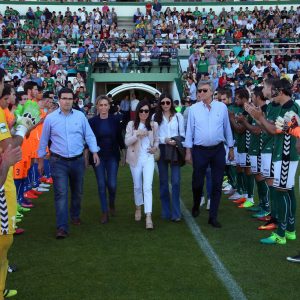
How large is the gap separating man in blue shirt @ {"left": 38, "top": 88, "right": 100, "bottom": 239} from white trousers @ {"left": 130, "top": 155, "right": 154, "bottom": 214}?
712mm

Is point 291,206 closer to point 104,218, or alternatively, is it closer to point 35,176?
point 104,218

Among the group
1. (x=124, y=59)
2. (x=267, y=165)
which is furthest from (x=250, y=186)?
(x=124, y=59)

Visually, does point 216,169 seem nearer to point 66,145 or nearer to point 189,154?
point 189,154

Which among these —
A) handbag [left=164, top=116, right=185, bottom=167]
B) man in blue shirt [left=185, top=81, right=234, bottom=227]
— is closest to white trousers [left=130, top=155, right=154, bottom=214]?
handbag [left=164, top=116, right=185, bottom=167]

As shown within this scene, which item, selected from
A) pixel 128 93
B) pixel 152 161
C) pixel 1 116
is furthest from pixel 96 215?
pixel 128 93

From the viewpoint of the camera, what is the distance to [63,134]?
26.0ft

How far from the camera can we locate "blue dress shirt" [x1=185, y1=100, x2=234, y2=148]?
8.37 metres

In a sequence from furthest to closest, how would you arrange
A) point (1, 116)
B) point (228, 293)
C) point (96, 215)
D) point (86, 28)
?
point (86, 28), point (96, 215), point (228, 293), point (1, 116)

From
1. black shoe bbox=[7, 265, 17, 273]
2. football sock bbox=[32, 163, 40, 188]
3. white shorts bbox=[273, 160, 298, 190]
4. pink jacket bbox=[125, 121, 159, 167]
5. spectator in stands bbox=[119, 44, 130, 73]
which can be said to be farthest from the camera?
spectator in stands bbox=[119, 44, 130, 73]

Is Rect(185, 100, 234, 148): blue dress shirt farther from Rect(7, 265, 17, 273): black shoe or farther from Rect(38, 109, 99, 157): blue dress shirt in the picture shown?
Rect(7, 265, 17, 273): black shoe

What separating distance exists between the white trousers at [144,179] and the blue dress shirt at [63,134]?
80 centimetres

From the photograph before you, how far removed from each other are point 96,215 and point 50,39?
22198 mm

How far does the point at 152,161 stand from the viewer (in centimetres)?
853

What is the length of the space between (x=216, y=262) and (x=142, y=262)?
0.85 metres
